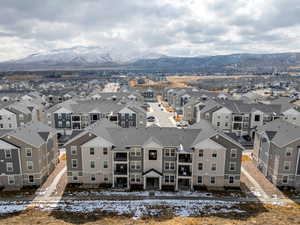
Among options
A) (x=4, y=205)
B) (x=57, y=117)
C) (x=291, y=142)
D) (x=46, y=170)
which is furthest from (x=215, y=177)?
(x=57, y=117)

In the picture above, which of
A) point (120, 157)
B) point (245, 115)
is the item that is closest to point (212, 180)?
point (120, 157)

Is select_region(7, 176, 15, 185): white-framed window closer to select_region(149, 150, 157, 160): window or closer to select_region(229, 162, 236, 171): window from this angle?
select_region(149, 150, 157, 160): window

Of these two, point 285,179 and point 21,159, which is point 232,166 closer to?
point 285,179

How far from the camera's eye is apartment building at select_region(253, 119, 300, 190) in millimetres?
37969

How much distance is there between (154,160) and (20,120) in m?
50.4

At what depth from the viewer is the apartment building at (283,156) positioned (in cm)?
3797

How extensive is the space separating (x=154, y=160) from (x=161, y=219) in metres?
9.97

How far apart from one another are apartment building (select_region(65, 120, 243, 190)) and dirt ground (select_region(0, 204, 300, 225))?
7.84 m

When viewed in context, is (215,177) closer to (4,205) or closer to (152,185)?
(152,185)

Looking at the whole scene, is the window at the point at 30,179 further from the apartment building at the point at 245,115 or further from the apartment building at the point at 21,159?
the apartment building at the point at 245,115

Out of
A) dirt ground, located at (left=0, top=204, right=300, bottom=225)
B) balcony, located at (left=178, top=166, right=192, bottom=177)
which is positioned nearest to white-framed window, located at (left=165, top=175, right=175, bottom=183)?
balcony, located at (left=178, top=166, right=192, bottom=177)

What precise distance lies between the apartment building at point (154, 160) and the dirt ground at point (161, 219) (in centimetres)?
784

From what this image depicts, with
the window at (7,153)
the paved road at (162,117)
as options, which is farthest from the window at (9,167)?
the paved road at (162,117)

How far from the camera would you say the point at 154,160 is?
38312 mm
